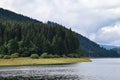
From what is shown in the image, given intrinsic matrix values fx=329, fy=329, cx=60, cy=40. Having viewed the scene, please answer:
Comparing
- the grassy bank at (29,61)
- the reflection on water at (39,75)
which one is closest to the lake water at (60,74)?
the reflection on water at (39,75)

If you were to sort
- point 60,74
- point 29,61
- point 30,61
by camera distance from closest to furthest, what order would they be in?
point 60,74 → point 29,61 → point 30,61

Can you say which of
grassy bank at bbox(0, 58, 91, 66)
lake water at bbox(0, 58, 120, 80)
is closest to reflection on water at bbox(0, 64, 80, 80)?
lake water at bbox(0, 58, 120, 80)

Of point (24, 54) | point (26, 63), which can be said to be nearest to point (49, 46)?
point (24, 54)

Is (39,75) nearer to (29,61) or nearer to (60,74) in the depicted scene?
(60,74)

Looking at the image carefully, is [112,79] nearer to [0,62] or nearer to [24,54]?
[0,62]

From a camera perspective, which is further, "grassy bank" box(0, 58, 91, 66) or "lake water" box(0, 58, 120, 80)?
"grassy bank" box(0, 58, 91, 66)

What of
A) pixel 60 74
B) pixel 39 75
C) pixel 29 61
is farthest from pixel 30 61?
pixel 39 75

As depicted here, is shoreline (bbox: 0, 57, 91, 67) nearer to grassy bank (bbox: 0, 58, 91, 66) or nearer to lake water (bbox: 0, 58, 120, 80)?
grassy bank (bbox: 0, 58, 91, 66)

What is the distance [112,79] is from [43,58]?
98259mm

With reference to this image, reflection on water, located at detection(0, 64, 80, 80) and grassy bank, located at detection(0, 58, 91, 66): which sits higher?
grassy bank, located at detection(0, 58, 91, 66)

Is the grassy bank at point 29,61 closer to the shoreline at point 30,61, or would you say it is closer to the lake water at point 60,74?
the shoreline at point 30,61

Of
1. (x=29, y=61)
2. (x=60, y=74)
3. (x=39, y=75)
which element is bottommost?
(x=39, y=75)

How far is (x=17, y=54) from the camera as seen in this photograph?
168875 mm

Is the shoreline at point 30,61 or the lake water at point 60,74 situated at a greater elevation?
the shoreline at point 30,61
